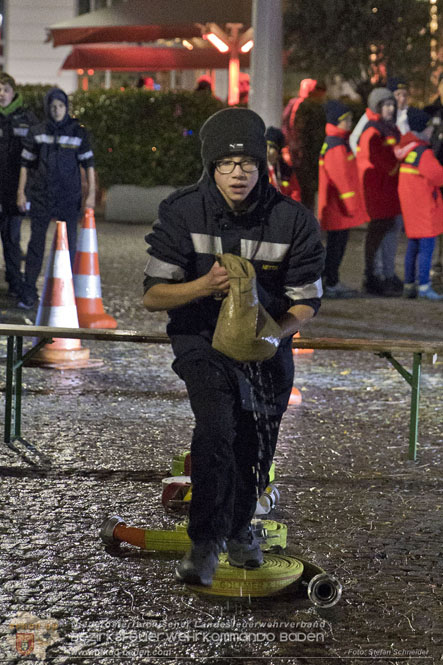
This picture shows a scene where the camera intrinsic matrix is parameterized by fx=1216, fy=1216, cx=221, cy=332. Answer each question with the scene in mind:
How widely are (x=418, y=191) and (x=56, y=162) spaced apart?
12.0 feet

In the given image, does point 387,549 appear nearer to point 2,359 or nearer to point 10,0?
point 2,359

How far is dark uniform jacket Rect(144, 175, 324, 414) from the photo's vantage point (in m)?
4.19

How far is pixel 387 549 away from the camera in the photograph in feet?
16.1

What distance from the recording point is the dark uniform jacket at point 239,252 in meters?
4.19

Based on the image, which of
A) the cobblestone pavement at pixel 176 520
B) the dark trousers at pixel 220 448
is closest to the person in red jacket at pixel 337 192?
the cobblestone pavement at pixel 176 520

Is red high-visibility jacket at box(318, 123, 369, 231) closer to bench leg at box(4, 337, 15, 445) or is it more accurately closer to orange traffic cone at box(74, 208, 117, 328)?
orange traffic cone at box(74, 208, 117, 328)

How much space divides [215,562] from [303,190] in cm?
1775

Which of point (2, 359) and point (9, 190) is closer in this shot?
point (2, 359)

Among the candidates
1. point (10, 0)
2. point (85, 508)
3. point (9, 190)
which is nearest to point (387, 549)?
point (85, 508)

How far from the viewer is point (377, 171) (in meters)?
12.6

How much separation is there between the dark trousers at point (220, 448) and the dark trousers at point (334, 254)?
835 cm

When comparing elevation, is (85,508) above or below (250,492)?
below

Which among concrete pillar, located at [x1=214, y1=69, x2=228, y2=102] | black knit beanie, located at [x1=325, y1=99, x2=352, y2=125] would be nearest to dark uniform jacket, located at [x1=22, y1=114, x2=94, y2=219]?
black knit beanie, located at [x1=325, y1=99, x2=352, y2=125]

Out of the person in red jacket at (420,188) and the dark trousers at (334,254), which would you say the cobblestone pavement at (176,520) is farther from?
the dark trousers at (334,254)
